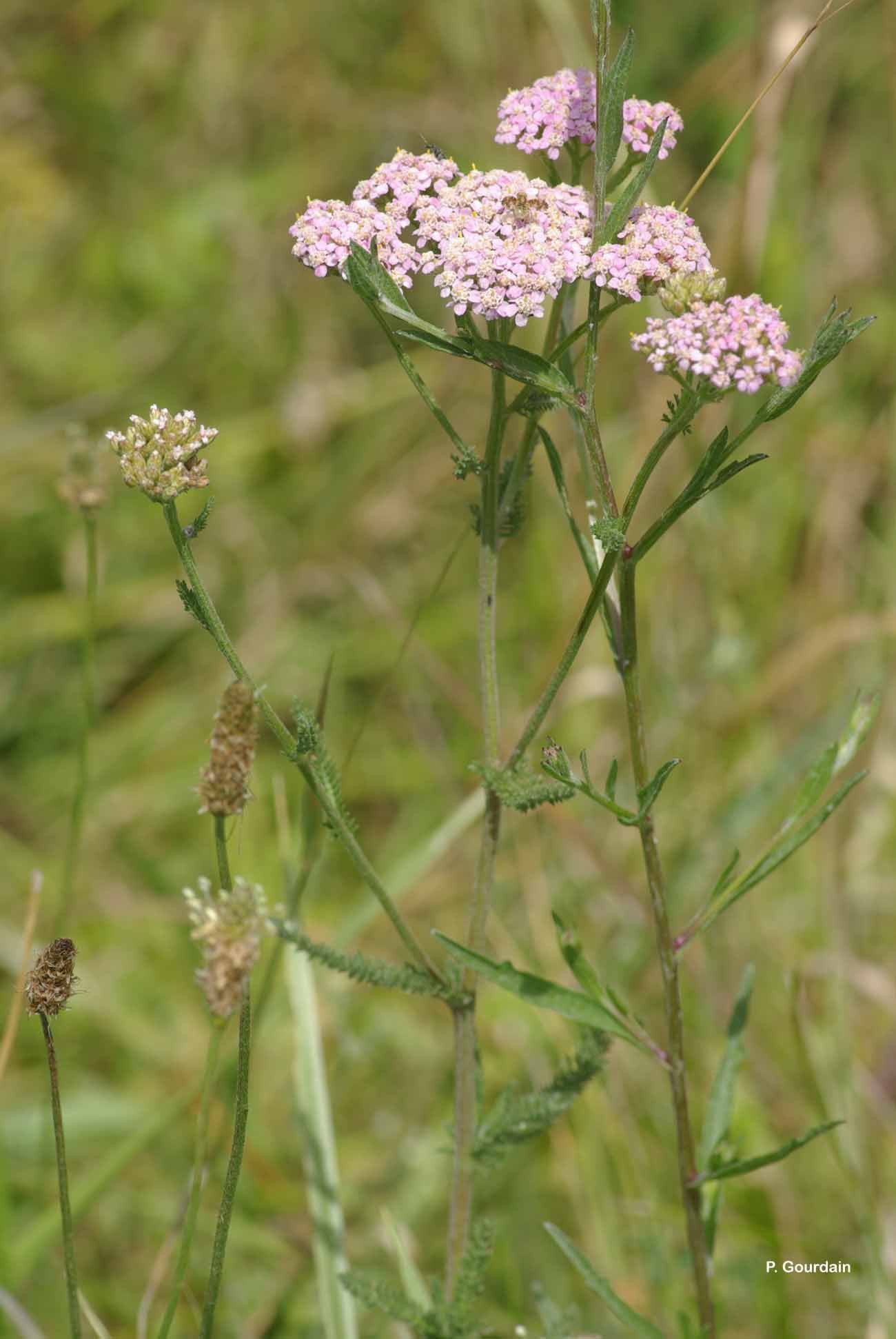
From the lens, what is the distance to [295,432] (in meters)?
5.79

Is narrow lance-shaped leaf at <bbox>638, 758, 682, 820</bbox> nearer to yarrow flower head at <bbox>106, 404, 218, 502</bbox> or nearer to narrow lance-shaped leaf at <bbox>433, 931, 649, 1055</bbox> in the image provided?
narrow lance-shaped leaf at <bbox>433, 931, 649, 1055</bbox>

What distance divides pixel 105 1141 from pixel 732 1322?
1.78m

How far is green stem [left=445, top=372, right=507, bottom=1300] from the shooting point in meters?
2.04

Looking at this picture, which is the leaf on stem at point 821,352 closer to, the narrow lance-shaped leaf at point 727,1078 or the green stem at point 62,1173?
the narrow lance-shaped leaf at point 727,1078

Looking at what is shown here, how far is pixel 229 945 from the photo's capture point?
1534 mm

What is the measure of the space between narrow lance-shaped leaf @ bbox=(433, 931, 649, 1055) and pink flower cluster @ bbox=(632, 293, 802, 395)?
93 cm

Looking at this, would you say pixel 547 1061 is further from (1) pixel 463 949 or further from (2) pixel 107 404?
(2) pixel 107 404

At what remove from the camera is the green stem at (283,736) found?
1855mm

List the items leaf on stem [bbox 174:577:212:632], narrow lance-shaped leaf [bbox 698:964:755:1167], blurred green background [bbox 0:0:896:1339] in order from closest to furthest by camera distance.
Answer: leaf on stem [bbox 174:577:212:632] < narrow lance-shaped leaf [bbox 698:964:755:1167] < blurred green background [bbox 0:0:896:1339]

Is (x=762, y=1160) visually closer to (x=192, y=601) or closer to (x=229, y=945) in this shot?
(x=229, y=945)

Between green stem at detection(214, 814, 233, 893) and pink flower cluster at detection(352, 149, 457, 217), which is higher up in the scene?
pink flower cluster at detection(352, 149, 457, 217)

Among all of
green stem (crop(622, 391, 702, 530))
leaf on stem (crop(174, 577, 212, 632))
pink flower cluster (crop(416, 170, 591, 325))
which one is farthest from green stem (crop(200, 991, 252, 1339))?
pink flower cluster (crop(416, 170, 591, 325))

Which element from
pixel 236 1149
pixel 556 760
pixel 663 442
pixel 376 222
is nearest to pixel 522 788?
pixel 556 760

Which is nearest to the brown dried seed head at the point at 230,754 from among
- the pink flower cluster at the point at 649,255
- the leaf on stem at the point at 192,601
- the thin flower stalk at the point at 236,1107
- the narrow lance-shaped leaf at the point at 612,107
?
the thin flower stalk at the point at 236,1107
